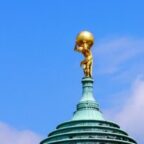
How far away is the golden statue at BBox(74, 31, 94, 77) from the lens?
11544cm

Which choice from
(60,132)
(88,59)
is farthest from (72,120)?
(88,59)

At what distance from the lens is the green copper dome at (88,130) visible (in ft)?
352

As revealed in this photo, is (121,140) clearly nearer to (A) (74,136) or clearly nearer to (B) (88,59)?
(A) (74,136)

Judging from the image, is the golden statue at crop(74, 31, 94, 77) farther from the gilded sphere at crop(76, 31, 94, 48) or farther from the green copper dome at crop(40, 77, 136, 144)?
the green copper dome at crop(40, 77, 136, 144)

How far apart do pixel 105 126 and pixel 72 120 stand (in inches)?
193

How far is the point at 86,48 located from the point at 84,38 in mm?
1497

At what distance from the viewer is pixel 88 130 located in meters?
108

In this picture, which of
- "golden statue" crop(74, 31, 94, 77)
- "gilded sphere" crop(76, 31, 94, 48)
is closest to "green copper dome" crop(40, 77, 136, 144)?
"golden statue" crop(74, 31, 94, 77)

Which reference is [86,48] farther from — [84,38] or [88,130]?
[88,130]

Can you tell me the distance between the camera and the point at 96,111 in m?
113

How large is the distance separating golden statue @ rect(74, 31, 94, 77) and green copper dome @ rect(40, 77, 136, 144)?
13.5ft

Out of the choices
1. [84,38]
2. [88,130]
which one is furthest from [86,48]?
[88,130]

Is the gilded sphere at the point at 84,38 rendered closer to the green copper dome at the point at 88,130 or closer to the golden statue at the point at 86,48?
the golden statue at the point at 86,48

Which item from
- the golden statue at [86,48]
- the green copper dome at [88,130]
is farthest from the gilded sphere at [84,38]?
the green copper dome at [88,130]
